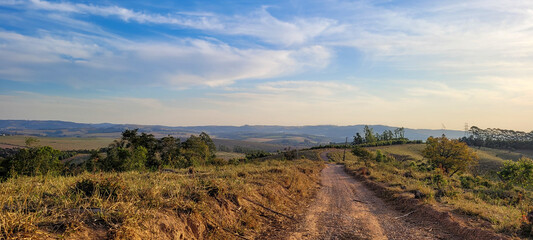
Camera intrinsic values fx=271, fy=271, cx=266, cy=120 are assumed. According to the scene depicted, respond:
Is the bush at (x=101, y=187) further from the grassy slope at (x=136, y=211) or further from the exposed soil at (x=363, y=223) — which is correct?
the exposed soil at (x=363, y=223)

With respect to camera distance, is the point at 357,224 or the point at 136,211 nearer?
the point at 136,211

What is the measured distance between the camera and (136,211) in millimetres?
5988

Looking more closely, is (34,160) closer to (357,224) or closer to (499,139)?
(357,224)

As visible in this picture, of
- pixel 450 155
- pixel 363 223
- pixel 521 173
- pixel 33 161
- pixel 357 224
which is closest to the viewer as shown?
pixel 357 224

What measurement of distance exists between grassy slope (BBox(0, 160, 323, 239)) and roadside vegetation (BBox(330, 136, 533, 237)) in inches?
272

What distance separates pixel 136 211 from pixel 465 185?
96.4 ft

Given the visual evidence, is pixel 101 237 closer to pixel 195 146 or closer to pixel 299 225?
pixel 299 225

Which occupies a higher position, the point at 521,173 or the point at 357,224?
the point at 357,224

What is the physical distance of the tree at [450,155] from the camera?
43.6 meters

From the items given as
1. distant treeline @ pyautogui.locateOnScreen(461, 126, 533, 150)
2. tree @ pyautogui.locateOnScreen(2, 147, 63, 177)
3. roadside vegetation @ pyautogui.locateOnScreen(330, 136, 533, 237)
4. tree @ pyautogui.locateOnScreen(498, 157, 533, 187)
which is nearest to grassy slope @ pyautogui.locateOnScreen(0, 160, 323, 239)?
roadside vegetation @ pyautogui.locateOnScreen(330, 136, 533, 237)

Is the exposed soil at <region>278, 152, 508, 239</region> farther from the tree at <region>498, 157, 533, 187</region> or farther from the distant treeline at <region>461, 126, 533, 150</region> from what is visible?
the distant treeline at <region>461, 126, 533, 150</region>

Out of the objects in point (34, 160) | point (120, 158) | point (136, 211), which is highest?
point (136, 211)

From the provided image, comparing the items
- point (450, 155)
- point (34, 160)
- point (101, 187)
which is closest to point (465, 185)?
point (450, 155)

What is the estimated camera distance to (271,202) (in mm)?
11438
